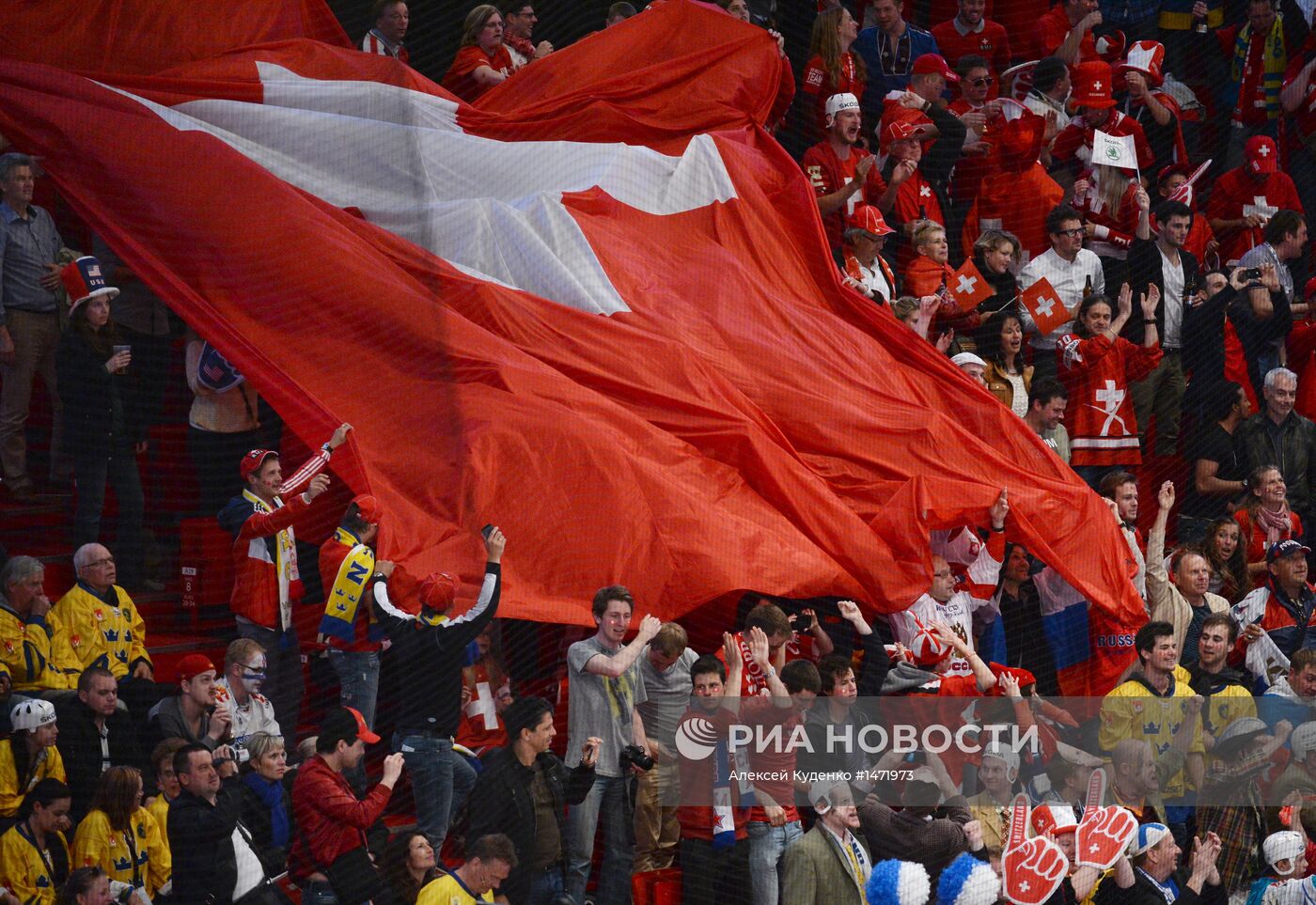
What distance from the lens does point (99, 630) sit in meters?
6.65

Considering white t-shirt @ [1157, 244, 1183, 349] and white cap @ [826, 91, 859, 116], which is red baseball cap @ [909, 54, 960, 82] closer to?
white cap @ [826, 91, 859, 116]

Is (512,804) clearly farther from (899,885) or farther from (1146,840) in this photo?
(1146,840)

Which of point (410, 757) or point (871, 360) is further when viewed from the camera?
point (871, 360)

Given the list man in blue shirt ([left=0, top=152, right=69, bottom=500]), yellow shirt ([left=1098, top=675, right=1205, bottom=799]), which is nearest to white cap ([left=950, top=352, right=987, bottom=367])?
yellow shirt ([left=1098, top=675, right=1205, bottom=799])

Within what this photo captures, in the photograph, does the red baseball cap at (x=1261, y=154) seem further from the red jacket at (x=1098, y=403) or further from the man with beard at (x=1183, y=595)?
the man with beard at (x=1183, y=595)

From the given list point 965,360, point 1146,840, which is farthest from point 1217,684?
point 965,360

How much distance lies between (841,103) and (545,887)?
440cm

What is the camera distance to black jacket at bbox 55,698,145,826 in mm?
6230

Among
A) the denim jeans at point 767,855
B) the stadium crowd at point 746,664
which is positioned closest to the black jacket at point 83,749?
the stadium crowd at point 746,664

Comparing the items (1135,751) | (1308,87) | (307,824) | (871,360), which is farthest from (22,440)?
(1308,87)

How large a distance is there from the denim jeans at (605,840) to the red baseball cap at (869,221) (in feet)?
10.7

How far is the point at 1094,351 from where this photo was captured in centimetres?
870

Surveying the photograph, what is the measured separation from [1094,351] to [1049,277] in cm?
61

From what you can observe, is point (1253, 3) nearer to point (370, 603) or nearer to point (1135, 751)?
point (1135, 751)
